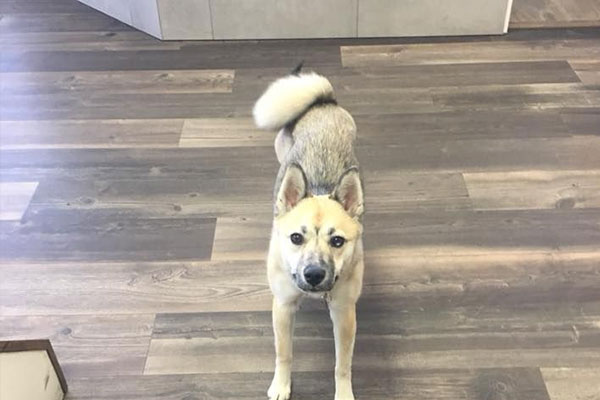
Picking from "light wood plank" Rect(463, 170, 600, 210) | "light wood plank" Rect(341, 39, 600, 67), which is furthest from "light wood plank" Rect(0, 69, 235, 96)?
"light wood plank" Rect(463, 170, 600, 210)

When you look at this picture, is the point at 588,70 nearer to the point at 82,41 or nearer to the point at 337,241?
the point at 337,241

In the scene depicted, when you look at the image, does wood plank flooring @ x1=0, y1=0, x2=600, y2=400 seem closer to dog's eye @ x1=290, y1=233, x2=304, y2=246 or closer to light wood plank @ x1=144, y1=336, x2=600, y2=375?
light wood plank @ x1=144, y1=336, x2=600, y2=375

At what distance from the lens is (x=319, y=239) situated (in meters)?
1.45

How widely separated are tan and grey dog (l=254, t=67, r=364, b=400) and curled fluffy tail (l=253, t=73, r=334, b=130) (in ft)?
0.25

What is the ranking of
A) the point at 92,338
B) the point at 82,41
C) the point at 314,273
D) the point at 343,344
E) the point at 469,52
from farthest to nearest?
the point at 82,41 < the point at 469,52 < the point at 92,338 < the point at 343,344 < the point at 314,273

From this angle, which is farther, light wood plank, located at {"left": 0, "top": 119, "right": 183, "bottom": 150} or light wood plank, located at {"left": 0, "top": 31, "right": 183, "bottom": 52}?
light wood plank, located at {"left": 0, "top": 31, "right": 183, "bottom": 52}

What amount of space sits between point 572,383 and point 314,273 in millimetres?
866

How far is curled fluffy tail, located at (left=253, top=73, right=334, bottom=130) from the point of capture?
203cm

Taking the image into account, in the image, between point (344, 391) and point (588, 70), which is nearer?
point (344, 391)

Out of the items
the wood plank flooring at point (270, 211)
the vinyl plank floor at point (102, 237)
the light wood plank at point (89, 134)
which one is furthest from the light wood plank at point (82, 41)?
the vinyl plank floor at point (102, 237)

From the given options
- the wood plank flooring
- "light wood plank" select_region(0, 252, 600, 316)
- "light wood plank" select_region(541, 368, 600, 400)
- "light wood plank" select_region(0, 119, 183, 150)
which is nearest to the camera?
"light wood plank" select_region(541, 368, 600, 400)

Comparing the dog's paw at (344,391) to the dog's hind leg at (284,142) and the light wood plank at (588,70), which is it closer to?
the dog's hind leg at (284,142)

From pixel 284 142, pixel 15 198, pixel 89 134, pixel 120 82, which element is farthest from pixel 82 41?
pixel 284 142

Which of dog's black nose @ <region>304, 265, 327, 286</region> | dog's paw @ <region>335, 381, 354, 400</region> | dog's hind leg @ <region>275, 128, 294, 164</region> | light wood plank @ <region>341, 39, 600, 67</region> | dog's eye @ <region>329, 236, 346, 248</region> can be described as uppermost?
dog's eye @ <region>329, 236, 346, 248</region>
